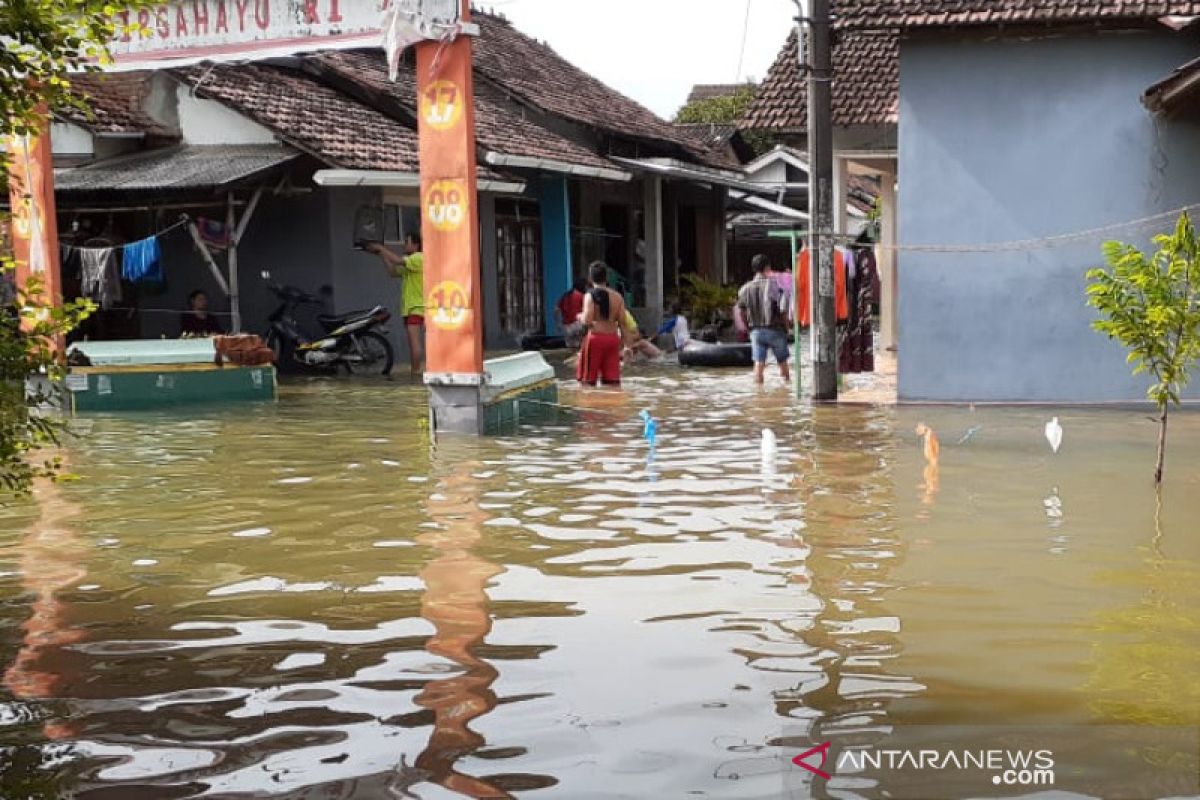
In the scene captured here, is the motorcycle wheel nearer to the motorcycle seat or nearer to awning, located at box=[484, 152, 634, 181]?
the motorcycle seat

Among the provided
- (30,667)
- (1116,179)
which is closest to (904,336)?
(1116,179)

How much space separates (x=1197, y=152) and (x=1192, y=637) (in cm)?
971

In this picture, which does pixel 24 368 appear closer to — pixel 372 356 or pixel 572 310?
pixel 372 356

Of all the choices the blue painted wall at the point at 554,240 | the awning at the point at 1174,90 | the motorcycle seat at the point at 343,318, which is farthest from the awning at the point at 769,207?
the awning at the point at 1174,90

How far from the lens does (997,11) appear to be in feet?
45.9

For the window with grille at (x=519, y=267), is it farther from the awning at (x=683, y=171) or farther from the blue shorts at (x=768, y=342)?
the blue shorts at (x=768, y=342)

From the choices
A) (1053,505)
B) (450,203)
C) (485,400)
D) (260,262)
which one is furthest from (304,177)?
(1053,505)

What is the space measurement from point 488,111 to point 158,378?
10.1 meters

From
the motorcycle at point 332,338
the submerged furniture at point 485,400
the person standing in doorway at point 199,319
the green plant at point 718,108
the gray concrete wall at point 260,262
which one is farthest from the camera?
the green plant at point 718,108

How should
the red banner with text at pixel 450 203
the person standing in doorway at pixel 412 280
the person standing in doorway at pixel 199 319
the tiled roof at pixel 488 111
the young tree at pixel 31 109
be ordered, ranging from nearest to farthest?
the young tree at pixel 31 109 < the red banner with text at pixel 450 203 < the person standing in doorway at pixel 412 280 < the person standing in doorway at pixel 199 319 < the tiled roof at pixel 488 111

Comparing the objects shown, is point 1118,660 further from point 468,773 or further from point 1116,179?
point 1116,179

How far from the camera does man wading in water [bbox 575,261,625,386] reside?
51.1 ft

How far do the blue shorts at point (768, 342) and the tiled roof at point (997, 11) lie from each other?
449 cm

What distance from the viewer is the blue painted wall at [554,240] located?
84.7 ft
